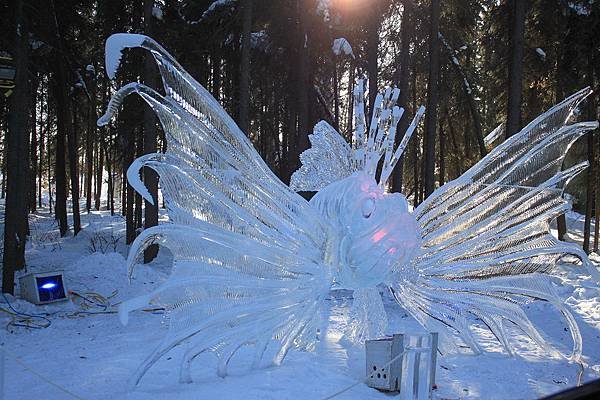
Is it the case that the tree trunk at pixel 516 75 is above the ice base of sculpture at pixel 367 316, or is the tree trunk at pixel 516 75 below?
above

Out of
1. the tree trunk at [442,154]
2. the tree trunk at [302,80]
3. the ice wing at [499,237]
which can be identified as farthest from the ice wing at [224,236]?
the tree trunk at [442,154]

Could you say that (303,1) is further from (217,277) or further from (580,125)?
(217,277)

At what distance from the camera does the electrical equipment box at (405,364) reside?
4488 mm

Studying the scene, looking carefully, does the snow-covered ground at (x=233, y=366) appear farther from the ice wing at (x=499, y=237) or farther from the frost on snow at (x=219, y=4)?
the frost on snow at (x=219, y=4)

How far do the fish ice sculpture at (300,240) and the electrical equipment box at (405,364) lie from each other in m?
0.36

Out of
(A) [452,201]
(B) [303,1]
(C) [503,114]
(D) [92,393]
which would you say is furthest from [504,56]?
(D) [92,393]

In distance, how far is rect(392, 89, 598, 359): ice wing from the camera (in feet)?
18.6

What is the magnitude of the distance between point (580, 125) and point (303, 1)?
33.1ft

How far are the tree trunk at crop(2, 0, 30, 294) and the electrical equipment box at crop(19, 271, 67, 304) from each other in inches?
12.2

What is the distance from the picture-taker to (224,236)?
509cm

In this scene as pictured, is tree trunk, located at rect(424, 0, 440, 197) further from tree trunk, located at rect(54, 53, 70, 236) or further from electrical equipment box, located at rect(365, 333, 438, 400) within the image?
tree trunk, located at rect(54, 53, 70, 236)

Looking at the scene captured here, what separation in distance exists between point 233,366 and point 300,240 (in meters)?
1.82

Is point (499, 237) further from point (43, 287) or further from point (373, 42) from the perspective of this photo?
point (373, 42)

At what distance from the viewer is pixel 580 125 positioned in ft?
19.0
